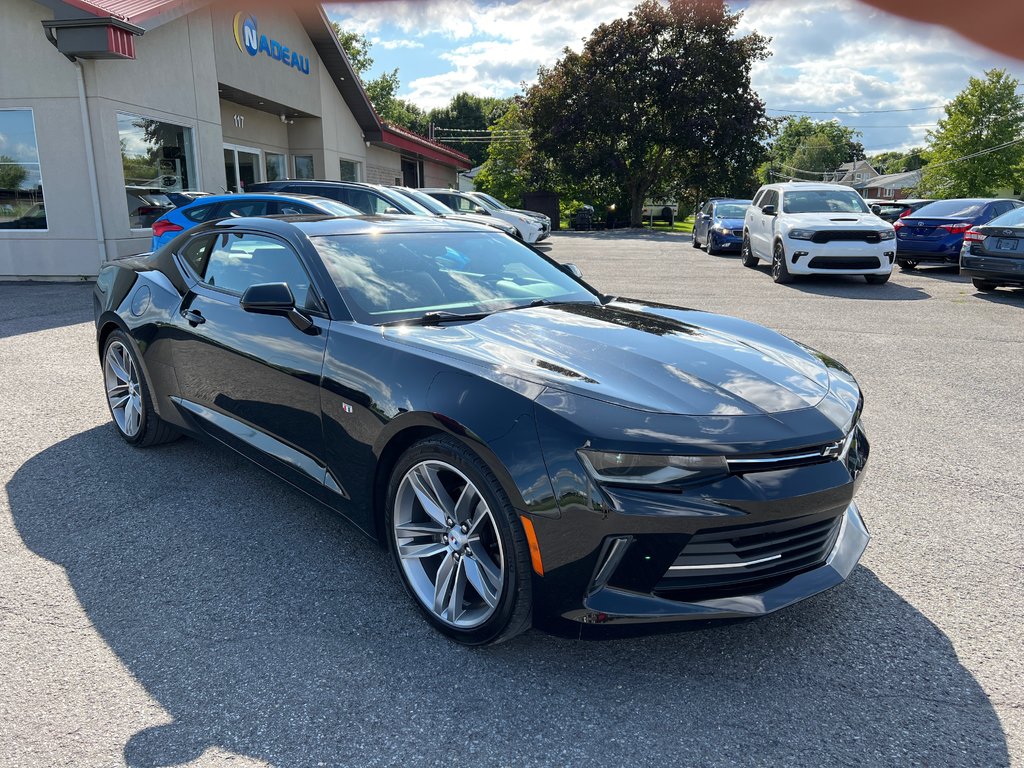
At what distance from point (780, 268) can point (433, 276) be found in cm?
1108

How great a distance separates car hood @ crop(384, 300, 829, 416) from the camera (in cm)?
262

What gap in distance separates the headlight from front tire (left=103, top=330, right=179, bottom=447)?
3174 millimetres

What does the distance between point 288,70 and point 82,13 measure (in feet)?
27.9

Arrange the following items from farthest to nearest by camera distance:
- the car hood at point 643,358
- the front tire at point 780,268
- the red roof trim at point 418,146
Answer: the red roof trim at point 418,146 < the front tire at point 780,268 < the car hood at point 643,358

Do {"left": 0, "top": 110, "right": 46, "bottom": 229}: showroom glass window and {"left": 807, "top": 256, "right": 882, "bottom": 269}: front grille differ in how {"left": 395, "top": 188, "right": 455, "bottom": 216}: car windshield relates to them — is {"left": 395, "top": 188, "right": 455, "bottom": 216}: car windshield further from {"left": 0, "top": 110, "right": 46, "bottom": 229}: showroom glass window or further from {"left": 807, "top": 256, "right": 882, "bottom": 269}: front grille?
{"left": 807, "top": 256, "right": 882, "bottom": 269}: front grille

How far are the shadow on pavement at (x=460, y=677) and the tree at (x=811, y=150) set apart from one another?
118m

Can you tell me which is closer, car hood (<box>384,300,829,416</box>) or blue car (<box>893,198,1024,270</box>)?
car hood (<box>384,300,829,416</box>)

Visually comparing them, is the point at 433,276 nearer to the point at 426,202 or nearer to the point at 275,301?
the point at 275,301

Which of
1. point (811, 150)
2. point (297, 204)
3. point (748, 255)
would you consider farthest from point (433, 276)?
point (811, 150)

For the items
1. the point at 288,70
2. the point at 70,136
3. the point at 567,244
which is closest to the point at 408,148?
the point at 567,244

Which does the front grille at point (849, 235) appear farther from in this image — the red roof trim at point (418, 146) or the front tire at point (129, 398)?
the red roof trim at point (418, 146)

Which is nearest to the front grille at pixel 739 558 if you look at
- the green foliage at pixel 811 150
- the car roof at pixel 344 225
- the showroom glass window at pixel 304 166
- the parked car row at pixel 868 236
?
the car roof at pixel 344 225

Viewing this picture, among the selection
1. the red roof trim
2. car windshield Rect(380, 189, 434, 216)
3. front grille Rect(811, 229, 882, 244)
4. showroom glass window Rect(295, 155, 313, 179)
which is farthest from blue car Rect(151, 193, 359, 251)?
the red roof trim

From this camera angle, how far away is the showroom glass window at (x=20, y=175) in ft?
40.2
